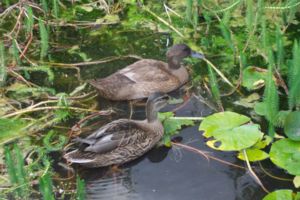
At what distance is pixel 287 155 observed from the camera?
16.4 ft

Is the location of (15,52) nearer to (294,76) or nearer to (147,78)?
(147,78)

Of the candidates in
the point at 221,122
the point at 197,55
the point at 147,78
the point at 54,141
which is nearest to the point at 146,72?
the point at 147,78

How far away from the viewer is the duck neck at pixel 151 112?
17.9 ft

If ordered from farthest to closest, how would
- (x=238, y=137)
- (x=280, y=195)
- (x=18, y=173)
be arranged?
(x=238, y=137)
(x=280, y=195)
(x=18, y=173)

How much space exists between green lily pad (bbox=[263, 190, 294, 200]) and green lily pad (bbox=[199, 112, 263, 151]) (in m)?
0.54

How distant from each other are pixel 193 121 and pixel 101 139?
3.23 ft

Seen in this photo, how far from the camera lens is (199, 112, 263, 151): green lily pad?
5070mm

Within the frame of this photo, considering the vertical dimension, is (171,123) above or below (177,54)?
below

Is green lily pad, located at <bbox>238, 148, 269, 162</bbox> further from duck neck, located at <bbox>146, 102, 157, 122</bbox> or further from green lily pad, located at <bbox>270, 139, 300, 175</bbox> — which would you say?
duck neck, located at <bbox>146, 102, 157, 122</bbox>

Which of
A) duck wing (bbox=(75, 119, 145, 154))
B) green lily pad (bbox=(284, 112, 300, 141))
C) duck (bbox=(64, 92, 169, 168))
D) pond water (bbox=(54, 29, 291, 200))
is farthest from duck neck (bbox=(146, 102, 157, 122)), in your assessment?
green lily pad (bbox=(284, 112, 300, 141))

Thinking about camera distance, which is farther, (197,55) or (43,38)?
(197,55)

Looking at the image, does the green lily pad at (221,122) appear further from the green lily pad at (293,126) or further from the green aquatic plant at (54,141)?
the green aquatic plant at (54,141)

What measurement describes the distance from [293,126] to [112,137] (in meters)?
1.54

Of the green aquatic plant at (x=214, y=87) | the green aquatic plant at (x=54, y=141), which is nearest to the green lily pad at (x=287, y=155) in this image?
the green aquatic plant at (x=214, y=87)
